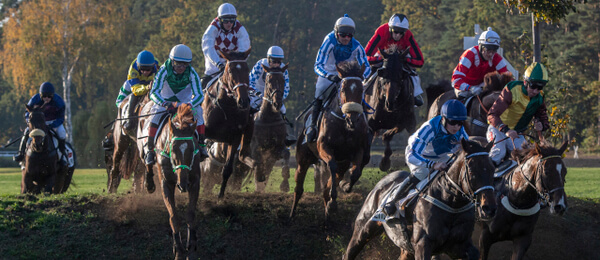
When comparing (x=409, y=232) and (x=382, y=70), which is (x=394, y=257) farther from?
(x=382, y=70)

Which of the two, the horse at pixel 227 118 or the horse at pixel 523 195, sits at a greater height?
the horse at pixel 227 118

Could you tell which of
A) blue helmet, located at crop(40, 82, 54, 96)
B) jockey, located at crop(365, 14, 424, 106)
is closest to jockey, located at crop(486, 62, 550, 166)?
jockey, located at crop(365, 14, 424, 106)

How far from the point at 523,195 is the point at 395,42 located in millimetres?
5052

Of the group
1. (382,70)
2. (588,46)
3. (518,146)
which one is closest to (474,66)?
(382,70)

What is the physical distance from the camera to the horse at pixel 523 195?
886cm

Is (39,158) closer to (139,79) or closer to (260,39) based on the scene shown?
(139,79)

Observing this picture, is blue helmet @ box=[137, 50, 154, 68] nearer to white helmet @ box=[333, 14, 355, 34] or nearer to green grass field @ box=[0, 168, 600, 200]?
green grass field @ box=[0, 168, 600, 200]

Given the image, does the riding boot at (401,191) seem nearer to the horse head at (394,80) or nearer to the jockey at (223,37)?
the horse head at (394,80)

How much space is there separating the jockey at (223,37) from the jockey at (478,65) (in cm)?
371

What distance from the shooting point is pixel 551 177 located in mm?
8742

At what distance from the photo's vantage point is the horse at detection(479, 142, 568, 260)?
29.1 ft

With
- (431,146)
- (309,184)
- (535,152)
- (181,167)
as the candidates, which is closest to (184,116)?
(181,167)

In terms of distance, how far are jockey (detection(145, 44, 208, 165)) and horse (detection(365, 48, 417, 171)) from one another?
285 cm

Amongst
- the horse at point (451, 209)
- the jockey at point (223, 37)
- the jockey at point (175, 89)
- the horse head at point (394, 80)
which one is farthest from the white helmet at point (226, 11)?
the horse at point (451, 209)
